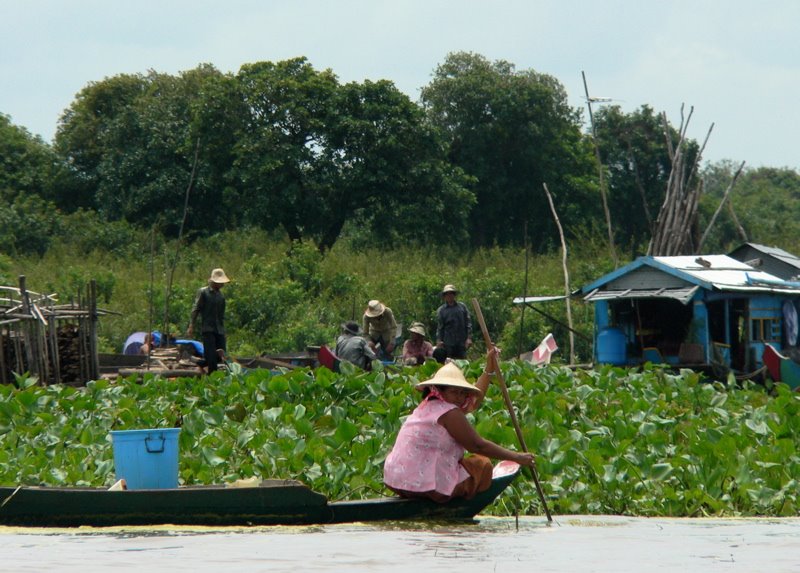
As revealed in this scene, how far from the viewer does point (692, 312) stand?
17.4 m

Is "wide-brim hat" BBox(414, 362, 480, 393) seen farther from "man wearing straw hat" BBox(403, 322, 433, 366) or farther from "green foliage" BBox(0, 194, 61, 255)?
"green foliage" BBox(0, 194, 61, 255)

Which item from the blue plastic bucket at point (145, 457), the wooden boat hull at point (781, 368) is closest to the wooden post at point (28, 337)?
the blue plastic bucket at point (145, 457)

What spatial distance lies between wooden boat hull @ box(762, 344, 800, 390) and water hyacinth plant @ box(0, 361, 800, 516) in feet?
9.45

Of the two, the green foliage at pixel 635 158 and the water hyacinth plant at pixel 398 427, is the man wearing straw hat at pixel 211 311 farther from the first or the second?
the green foliage at pixel 635 158

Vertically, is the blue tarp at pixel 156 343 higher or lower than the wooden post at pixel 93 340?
lower

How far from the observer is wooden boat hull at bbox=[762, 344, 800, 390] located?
1597 centimetres

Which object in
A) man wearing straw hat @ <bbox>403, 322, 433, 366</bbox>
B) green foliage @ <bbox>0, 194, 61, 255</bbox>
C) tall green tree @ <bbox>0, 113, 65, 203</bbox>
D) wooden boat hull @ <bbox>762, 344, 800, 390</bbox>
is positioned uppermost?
tall green tree @ <bbox>0, 113, 65, 203</bbox>

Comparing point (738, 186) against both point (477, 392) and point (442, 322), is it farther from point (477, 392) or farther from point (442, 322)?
point (477, 392)

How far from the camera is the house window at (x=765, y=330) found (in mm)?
17781

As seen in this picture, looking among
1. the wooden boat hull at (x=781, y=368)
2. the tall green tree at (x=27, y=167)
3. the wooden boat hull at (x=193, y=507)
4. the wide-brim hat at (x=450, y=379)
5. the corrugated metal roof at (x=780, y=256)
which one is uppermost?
the tall green tree at (x=27, y=167)

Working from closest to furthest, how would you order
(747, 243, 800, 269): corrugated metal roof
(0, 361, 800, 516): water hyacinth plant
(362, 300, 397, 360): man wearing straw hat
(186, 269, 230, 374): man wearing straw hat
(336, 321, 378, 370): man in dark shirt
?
(0, 361, 800, 516): water hyacinth plant
(336, 321, 378, 370): man in dark shirt
(186, 269, 230, 374): man wearing straw hat
(362, 300, 397, 360): man wearing straw hat
(747, 243, 800, 269): corrugated metal roof

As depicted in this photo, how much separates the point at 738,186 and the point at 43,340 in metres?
57.9

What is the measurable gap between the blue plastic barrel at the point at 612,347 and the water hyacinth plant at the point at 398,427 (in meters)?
4.39

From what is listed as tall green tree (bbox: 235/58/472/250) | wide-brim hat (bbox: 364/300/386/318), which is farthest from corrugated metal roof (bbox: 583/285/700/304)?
tall green tree (bbox: 235/58/472/250)
